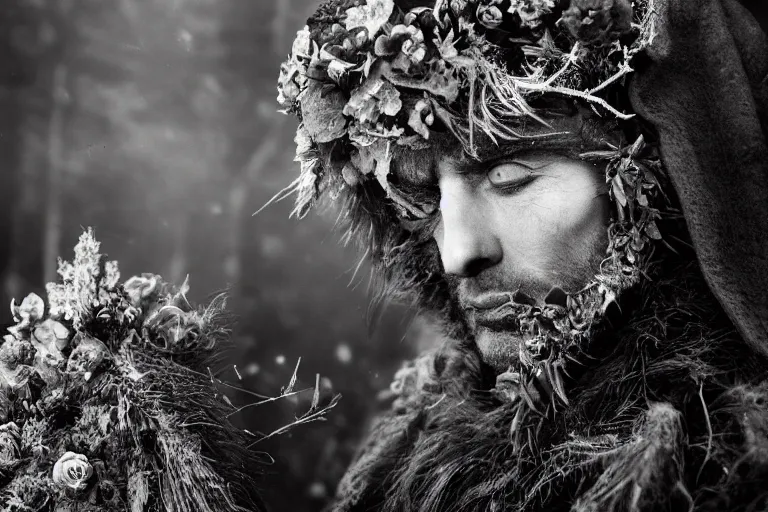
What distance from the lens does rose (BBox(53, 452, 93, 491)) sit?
0.87 meters

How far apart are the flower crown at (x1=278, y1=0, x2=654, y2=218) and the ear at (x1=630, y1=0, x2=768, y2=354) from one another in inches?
1.8

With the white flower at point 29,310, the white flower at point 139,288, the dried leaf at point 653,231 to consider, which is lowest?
the dried leaf at point 653,231

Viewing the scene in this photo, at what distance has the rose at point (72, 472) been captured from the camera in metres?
0.87

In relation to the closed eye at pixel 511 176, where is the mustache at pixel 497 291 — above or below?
below

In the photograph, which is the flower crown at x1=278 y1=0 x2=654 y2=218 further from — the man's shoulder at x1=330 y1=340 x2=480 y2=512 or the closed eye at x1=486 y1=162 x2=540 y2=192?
the man's shoulder at x1=330 y1=340 x2=480 y2=512

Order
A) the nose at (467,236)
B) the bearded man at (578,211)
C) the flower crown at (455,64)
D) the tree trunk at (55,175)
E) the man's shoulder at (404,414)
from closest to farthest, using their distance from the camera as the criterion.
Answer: the bearded man at (578,211)
the flower crown at (455,64)
the nose at (467,236)
the man's shoulder at (404,414)
the tree trunk at (55,175)

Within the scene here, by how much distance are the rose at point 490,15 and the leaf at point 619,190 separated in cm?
28

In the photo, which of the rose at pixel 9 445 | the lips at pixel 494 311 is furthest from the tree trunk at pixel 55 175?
the lips at pixel 494 311

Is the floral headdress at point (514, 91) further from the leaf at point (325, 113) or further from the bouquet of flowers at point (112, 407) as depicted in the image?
the bouquet of flowers at point (112, 407)

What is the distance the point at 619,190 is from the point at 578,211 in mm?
65

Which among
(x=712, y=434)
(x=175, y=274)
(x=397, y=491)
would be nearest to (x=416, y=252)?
(x=397, y=491)

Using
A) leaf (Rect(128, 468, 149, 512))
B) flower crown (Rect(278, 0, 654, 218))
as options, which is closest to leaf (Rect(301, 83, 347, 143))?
flower crown (Rect(278, 0, 654, 218))

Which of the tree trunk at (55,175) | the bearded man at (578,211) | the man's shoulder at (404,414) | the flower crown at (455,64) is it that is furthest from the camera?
the tree trunk at (55,175)

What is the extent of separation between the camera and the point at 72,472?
871mm
